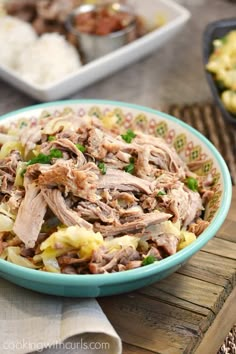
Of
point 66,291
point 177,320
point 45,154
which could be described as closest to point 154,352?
point 177,320

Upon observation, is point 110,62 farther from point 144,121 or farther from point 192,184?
point 192,184

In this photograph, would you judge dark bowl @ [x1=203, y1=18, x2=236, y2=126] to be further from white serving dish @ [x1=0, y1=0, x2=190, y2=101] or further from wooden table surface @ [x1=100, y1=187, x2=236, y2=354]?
wooden table surface @ [x1=100, y1=187, x2=236, y2=354]

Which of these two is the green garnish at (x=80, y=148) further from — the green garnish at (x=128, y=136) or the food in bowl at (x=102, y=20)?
the food in bowl at (x=102, y=20)

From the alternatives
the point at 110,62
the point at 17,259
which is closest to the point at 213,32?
the point at 110,62

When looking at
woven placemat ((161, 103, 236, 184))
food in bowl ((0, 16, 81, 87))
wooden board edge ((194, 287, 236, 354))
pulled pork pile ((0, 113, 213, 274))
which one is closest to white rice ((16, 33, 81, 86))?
food in bowl ((0, 16, 81, 87))

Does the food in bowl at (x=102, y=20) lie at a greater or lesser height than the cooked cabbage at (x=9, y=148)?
lesser

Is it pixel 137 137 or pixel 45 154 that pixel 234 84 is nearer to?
pixel 137 137

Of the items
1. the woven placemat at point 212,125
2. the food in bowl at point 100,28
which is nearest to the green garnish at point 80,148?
the woven placemat at point 212,125
